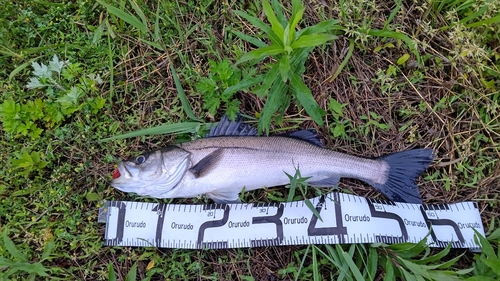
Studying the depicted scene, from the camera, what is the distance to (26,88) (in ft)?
11.9

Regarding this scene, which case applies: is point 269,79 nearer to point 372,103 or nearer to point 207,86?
point 207,86

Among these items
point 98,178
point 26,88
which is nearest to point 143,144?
point 98,178

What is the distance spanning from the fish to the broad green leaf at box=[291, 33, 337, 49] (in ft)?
3.33

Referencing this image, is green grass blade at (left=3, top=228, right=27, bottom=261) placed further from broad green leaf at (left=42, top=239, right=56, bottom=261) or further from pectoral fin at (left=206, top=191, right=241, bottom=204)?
pectoral fin at (left=206, top=191, right=241, bottom=204)

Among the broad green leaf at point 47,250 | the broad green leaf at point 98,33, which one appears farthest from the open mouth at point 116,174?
the broad green leaf at point 98,33

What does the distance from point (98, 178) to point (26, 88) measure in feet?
4.01

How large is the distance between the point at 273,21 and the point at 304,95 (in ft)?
1.85

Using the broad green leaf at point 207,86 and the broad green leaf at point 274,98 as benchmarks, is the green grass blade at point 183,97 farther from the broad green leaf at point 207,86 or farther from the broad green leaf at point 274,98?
the broad green leaf at point 274,98

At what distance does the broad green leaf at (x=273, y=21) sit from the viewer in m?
2.42

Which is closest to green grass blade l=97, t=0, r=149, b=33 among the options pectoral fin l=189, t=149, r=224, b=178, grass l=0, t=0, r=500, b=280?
grass l=0, t=0, r=500, b=280

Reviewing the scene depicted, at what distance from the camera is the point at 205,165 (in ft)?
10.3

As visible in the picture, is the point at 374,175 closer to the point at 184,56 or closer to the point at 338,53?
the point at 338,53

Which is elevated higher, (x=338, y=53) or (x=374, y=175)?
(x=338, y=53)

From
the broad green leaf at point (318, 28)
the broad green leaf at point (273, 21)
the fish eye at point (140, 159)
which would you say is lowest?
the fish eye at point (140, 159)
